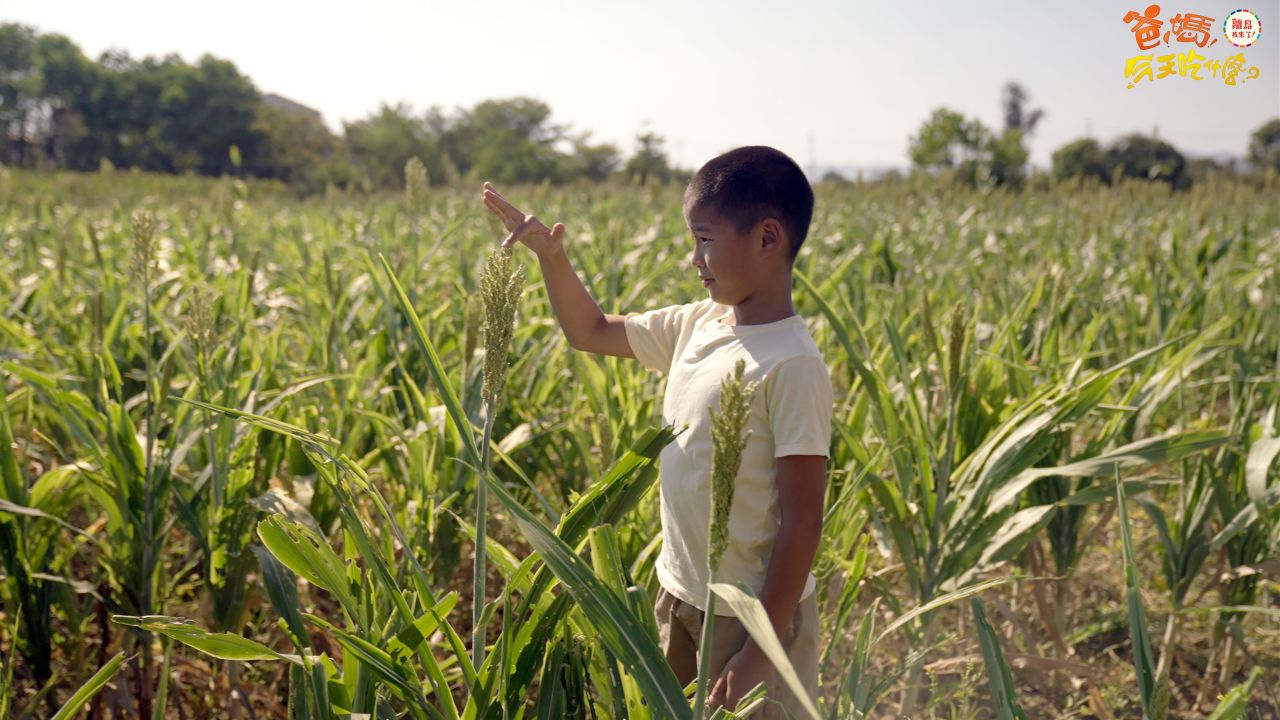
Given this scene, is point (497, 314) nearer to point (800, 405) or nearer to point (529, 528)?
point (529, 528)

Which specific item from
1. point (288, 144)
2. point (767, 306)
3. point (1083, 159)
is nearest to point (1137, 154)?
point (1083, 159)

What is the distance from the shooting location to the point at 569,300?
173 cm

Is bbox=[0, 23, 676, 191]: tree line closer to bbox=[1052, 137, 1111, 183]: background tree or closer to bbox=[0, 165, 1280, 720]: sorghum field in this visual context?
bbox=[1052, 137, 1111, 183]: background tree

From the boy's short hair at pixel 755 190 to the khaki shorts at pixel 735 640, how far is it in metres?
0.55

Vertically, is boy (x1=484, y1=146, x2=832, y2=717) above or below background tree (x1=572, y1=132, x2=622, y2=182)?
below

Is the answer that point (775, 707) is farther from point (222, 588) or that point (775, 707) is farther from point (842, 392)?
point (842, 392)

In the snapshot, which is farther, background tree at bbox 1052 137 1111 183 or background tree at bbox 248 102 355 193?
background tree at bbox 248 102 355 193

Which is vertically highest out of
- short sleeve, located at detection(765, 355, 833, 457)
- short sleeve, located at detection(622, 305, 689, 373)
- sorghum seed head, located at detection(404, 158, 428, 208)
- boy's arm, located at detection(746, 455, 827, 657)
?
sorghum seed head, located at detection(404, 158, 428, 208)

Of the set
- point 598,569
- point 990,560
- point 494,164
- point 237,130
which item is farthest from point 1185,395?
point 237,130

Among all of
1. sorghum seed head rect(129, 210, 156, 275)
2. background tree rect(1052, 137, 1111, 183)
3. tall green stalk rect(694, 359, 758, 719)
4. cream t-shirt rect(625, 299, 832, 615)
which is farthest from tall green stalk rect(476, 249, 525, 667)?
background tree rect(1052, 137, 1111, 183)

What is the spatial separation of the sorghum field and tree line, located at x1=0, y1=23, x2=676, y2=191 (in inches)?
1274

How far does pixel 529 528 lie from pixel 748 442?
45 centimetres

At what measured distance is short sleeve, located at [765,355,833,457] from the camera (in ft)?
4.20

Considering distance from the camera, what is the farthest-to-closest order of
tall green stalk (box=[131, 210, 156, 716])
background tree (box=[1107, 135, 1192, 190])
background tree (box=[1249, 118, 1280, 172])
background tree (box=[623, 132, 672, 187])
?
background tree (box=[1107, 135, 1192, 190]) < background tree (box=[1249, 118, 1280, 172]) < background tree (box=[623, 132, 672, 187]) < tall green stalk (box=[131, 210, 156, 716])
